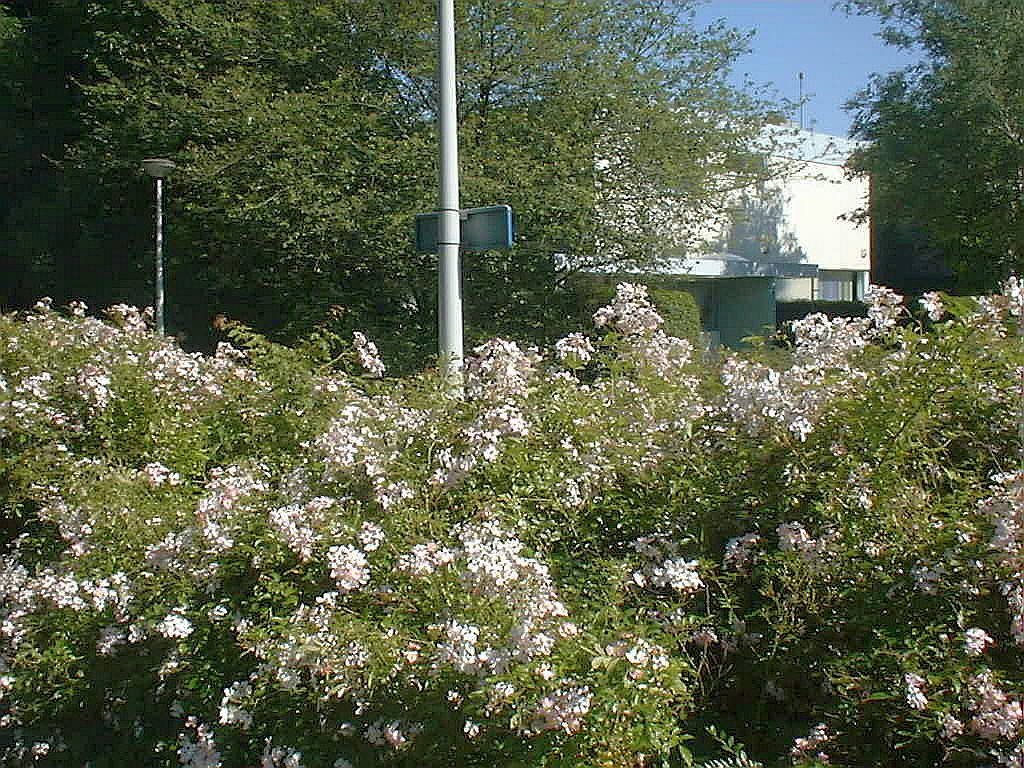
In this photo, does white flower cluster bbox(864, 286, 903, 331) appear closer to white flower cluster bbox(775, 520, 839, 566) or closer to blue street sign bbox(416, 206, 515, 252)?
white flower cluster bbox(775, 520, 839, 566)

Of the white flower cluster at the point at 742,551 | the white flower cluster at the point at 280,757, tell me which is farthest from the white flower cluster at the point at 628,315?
the white flower cluster at the point at 280,757

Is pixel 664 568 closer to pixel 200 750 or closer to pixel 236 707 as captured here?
pixel 236 707

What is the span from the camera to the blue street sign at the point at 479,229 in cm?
691

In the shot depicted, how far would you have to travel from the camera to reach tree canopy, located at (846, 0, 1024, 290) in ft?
68.7

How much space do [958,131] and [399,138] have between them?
1183 cm

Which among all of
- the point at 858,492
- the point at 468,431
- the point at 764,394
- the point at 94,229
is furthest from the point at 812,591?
the point at 94,229

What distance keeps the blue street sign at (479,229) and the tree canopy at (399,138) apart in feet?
26.1

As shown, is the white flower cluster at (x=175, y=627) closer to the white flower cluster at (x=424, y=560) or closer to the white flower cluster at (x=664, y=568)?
the white flower cluster at (x=424, y=560)

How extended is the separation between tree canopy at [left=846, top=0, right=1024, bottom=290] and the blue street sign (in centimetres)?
1692

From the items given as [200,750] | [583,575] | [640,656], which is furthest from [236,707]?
[640,656]

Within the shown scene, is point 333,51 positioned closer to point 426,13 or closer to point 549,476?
point 426,13

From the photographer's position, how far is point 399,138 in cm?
1648

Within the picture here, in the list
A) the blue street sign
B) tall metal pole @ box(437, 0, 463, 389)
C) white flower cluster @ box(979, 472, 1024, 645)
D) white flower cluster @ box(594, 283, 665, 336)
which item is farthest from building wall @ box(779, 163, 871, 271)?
white flower cluster @ box(979, 472, 1024, 645)

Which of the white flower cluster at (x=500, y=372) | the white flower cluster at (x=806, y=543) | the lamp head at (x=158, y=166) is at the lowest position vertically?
the white flower cluster at (x=806, y=543)
